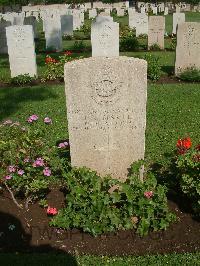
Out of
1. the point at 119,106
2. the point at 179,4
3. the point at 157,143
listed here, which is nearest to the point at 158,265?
the point at 119,106

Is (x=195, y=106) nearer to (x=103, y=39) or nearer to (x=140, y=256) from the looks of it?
(x=103, y=39)

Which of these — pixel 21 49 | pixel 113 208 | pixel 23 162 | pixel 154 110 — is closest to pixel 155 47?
pixel 21 49

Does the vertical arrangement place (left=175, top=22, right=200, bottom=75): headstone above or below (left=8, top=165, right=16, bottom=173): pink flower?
above

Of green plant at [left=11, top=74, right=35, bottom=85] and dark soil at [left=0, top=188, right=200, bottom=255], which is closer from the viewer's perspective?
dark soil at [left=0, top=188, right=200, bottom=255]

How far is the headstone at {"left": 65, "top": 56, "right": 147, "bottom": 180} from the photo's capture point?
4.42 meters

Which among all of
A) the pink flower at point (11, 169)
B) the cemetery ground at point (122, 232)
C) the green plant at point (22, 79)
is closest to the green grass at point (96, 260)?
the cemetery ground at point (122, 232)

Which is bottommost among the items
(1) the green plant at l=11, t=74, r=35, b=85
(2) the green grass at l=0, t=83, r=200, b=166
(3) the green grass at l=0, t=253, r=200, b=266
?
(3) the green grass at l=0, t=253, r=200, b=266

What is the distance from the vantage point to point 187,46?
11.4 meters

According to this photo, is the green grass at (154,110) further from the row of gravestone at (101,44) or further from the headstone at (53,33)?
the headstone at (53,33)

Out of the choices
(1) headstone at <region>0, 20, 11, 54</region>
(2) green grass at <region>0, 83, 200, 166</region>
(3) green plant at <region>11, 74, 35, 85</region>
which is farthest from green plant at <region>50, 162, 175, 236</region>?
(1) headstone at <region>0, 20, 11, 54</region>

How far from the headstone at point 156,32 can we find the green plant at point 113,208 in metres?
12.4

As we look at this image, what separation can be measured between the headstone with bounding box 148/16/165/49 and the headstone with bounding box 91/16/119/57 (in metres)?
4.58

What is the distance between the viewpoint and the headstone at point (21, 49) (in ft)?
36.5

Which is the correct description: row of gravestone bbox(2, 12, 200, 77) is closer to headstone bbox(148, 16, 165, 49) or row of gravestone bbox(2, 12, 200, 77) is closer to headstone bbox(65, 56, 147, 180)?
headstone bbox(148, 16, 165, 49)
